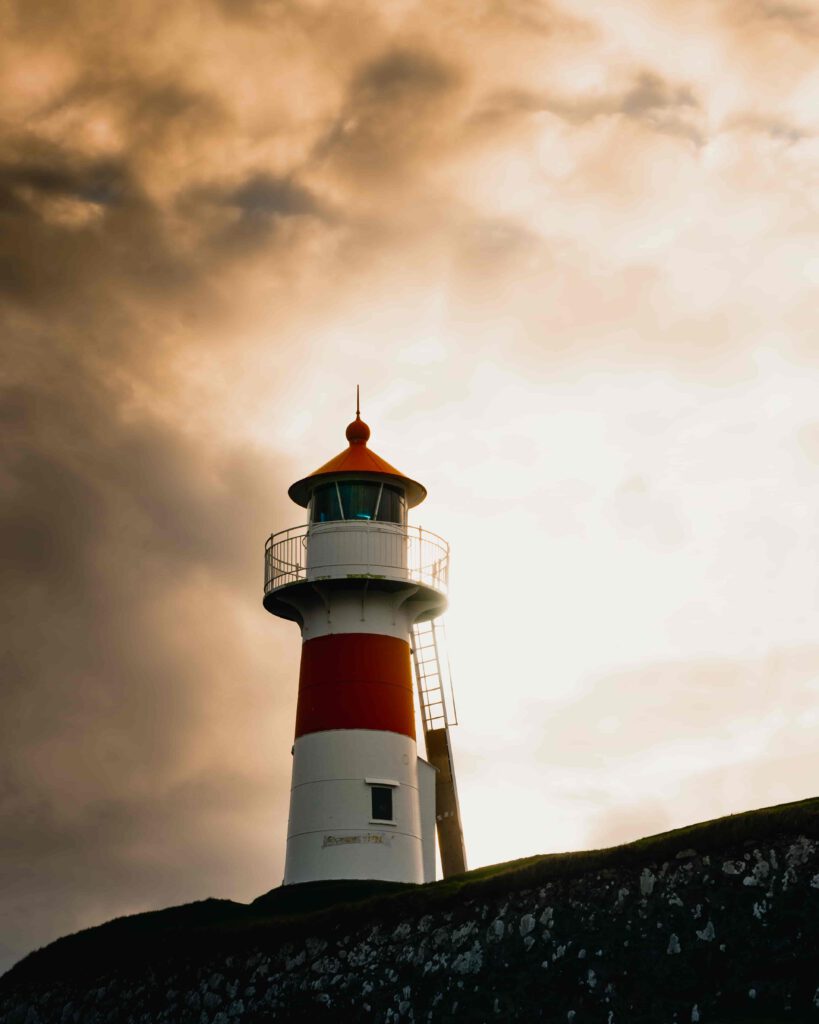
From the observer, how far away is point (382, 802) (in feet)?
94.6

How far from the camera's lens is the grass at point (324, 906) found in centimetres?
2020

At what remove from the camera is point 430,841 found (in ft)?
99.5

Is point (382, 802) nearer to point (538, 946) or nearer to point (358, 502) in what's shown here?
point (358, 502)

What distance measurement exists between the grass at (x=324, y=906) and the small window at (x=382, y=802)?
1473mm

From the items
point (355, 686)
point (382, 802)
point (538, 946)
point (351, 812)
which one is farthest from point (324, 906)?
point (538, 946)

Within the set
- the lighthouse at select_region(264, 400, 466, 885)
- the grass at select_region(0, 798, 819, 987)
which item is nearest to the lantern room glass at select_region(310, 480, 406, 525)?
the lighthouse at select_region(264, 400, 466, 885)

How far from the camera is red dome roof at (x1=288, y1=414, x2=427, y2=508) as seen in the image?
101 feet

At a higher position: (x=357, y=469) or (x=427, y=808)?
(x=357, y=469)

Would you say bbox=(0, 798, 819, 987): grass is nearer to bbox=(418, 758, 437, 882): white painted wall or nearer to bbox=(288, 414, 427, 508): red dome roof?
bbox=(418, 758, 437, 882): white painted wall

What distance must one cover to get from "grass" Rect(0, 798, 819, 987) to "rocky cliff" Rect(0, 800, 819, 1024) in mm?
37

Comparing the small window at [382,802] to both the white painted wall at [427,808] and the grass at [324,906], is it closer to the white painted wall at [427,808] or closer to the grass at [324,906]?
the white painted wall at [427,808]

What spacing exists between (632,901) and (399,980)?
14.6ft

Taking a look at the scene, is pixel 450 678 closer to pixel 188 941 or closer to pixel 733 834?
pixel 188 941

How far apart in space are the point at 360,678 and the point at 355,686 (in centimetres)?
20
